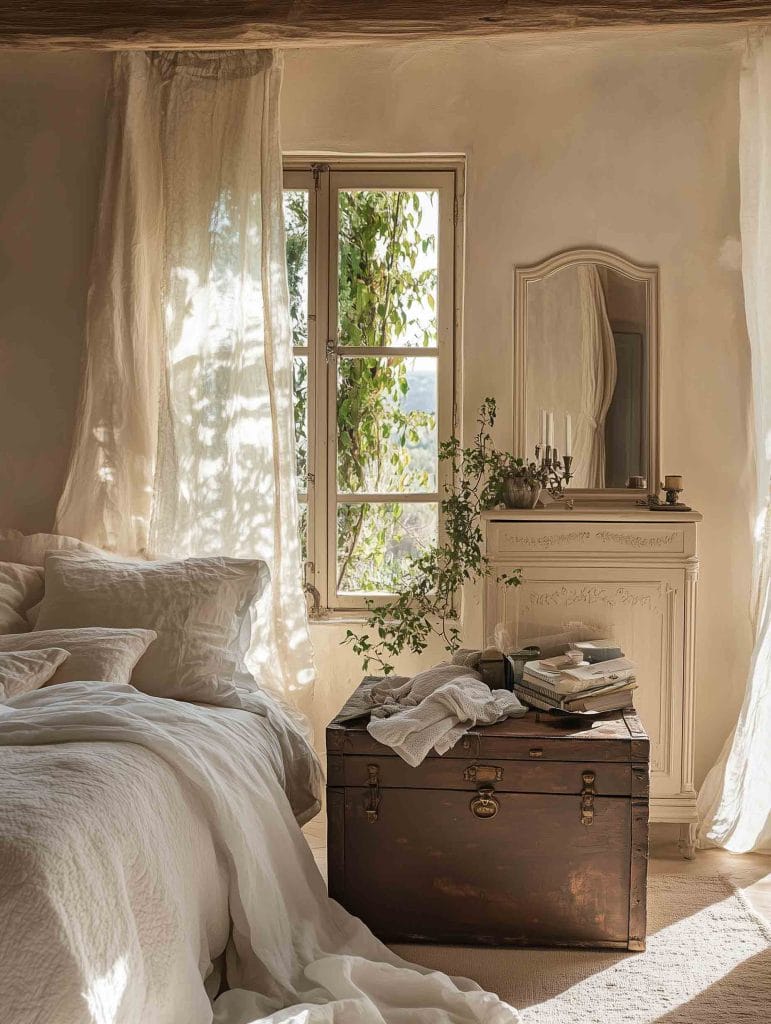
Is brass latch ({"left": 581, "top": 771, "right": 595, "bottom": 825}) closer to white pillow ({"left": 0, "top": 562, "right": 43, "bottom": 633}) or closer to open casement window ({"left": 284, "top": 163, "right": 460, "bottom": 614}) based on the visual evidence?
open casement window ({"left": 284, "top": 163, "right": 460, "bottom": 614})

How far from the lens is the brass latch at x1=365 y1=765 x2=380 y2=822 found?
2645 mm

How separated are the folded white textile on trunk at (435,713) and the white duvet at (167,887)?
1.05ft

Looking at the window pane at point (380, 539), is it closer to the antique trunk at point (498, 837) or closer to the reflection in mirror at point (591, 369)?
the reflection in mirror at point (591, 369)

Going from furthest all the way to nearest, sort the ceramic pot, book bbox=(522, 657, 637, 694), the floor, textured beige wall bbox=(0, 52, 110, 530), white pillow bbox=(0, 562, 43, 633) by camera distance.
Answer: textured beige wall bbox=(0, 52, 110, 530) → the ceramic pot → the floor → white pillow bbox=(0, 562, 43, 633) → book bbox=(522, 657, 637, 694)

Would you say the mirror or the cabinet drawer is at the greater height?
the mirror

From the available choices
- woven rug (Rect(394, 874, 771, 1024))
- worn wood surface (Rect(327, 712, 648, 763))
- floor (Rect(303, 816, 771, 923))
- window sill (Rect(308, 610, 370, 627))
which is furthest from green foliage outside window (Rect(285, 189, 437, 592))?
woven rug (Rect(394, 874, 771, 1024))

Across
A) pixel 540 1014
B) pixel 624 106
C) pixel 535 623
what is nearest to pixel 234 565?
pixel 535 623

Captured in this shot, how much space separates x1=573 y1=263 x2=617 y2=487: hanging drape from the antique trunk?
1.26m

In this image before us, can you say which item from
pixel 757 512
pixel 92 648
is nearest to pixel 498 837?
pixel 92 648

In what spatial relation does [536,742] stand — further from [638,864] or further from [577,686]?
[638,864]

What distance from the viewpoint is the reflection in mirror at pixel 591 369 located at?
3.69 meters

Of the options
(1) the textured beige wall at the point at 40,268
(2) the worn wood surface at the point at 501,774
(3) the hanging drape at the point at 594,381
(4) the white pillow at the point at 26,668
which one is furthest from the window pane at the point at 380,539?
(4) the white pillow at the point at 26,668

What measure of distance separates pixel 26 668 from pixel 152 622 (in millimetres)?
428

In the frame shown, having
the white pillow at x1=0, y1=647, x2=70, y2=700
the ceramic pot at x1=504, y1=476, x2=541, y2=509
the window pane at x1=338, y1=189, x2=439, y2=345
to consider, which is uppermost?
the window pane at x1=338, y1=189, x2=439, y2=345
